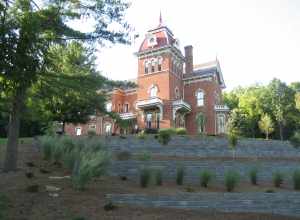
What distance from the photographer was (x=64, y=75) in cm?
1514

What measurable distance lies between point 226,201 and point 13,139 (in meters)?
8.54

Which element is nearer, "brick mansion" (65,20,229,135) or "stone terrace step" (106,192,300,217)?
"stone terrace step" (106,192,300,217)

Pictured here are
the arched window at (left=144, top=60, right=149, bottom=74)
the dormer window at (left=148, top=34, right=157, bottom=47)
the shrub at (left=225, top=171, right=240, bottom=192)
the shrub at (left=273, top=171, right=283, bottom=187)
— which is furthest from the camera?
the arched window at (left=144, top=60, right=149, bottom=74)

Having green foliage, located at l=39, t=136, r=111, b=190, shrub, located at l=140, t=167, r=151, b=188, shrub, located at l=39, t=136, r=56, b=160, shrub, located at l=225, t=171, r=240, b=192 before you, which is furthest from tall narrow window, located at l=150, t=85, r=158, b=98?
shrub, located at l=140, t=167, r=151, b=188

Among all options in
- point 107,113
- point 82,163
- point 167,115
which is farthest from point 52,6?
point 167,115

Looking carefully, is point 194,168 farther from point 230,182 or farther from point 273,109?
point 273,109

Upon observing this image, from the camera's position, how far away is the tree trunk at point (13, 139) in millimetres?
14445

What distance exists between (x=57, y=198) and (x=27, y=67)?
419cm

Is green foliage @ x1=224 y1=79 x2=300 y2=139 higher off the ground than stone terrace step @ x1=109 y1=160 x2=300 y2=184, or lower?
higher

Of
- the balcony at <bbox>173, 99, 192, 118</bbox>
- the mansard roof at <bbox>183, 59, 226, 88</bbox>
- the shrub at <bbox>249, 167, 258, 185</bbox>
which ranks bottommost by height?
the shrub at <bbox>249, 167, 258, 185</bbox>

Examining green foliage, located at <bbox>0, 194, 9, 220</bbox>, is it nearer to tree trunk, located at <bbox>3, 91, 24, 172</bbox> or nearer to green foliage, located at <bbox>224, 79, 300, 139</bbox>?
tree trunk, located at <bbox>3, 91, 24, 172</bbox>

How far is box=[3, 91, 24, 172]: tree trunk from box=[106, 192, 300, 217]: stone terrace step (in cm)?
505

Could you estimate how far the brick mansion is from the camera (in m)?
42.2

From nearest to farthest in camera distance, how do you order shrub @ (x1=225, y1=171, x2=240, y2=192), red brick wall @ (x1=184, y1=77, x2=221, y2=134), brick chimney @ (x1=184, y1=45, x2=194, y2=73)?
shrub @ (x1=225, y1=171, x2=240, y2=192), red brick wall @ (x1=184, y1=77, x2=221, y2=134), brick chimney @ (x1=184, y1=45, x2=194, y2=73)
